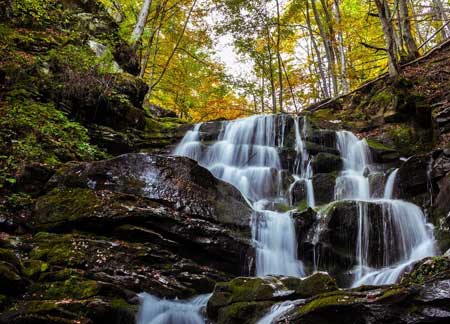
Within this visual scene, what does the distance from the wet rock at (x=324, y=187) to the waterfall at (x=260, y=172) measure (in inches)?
32.1

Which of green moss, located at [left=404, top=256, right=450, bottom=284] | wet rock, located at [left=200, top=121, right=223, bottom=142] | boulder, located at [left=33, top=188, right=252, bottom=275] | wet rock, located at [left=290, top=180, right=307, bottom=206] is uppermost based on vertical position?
wet rock, located at [left=200, top=121, right=223, bottom=142]

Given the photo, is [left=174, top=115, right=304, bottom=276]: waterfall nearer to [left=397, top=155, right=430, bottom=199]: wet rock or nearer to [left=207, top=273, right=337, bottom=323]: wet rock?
[left=207, top=273, right=337, bottom=323]: wet rock

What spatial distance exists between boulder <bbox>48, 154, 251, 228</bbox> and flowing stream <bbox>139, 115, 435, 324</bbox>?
0.71 m

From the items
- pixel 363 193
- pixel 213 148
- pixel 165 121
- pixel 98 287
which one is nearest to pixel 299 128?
pixel 213 148

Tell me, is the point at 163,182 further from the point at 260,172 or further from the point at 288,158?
the point at 288,158

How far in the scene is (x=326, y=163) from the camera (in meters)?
11.2

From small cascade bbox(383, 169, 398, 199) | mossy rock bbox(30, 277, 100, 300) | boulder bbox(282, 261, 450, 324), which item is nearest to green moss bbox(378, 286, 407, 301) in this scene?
boulder bbox(282, 261, 450, 324)

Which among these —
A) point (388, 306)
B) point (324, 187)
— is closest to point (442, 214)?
point (324, 187)

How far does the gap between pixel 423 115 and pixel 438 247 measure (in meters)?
5.22

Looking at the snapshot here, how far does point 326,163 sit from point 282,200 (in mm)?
1977

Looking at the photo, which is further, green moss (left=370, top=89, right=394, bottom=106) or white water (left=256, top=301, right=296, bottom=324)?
green moss (left=370, top=89, right=394, bottom=106)

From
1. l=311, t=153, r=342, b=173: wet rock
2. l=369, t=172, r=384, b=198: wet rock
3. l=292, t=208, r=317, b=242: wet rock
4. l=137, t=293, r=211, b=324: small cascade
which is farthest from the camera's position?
l=311, t=153, r=342, b=173: wet rock

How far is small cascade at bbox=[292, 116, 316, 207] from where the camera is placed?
10.0 meters

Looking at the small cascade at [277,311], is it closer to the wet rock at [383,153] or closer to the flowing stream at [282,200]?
the flowing stream at [282,200]
